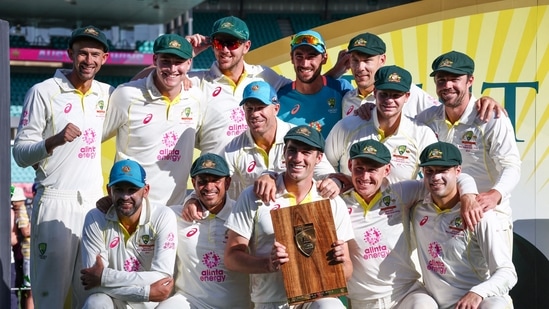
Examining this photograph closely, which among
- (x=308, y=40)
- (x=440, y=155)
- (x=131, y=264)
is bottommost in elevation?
(x=131, y=264)

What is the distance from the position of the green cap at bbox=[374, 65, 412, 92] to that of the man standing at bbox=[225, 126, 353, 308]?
0.58 m

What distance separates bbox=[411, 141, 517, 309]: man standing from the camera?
557cm

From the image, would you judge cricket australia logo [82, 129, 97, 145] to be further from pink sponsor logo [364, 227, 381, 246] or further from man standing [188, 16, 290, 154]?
pink sponsor logo [364, 227, 381, 246]

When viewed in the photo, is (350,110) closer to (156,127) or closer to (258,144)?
(258,144)

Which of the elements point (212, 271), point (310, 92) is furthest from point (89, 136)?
point (310, 92)

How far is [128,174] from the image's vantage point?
Answer: 18.6 ft

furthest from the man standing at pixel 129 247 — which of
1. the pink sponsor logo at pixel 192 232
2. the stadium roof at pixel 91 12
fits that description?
the stadium roof at pixel 91 12

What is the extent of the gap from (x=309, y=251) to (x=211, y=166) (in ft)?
2.62

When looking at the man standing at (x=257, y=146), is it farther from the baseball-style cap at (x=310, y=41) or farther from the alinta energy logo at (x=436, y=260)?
the alinta energy logo at (x=436, y=260)

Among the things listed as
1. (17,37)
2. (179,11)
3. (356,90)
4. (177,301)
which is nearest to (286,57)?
(356,90)

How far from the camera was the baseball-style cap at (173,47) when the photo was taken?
6086mm

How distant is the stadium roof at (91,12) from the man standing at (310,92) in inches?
601

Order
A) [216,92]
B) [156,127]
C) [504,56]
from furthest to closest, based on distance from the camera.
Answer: [504,56] → [216,92] → [156,127]

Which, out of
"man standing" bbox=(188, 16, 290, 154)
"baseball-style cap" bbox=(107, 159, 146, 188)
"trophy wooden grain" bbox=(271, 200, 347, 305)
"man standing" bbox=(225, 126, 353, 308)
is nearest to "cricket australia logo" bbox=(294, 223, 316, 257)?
"trophy wooden grain" bbox=(271, 200, 347, 305)
